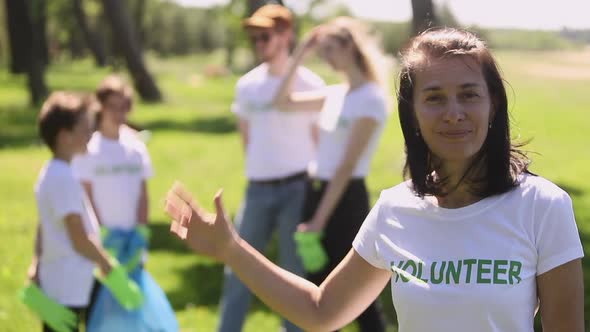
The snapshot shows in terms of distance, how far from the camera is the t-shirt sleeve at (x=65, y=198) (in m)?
4.52

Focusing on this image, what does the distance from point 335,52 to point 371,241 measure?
2992mm

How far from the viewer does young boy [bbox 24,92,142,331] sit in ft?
14.9

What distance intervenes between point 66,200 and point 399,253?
2654 mm

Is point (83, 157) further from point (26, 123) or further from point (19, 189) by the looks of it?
point (26, 123)

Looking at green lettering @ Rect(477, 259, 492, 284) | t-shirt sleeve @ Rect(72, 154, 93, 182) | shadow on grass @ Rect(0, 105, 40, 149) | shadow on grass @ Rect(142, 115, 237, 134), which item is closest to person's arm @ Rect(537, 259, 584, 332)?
green lettering @ Rect(477, 259, 492, 284)

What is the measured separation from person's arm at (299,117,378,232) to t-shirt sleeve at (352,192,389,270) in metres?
2.58

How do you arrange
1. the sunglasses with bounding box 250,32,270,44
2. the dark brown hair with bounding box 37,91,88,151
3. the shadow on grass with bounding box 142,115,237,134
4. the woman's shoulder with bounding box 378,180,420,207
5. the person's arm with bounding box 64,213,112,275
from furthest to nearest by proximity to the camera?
the shadow on grass with bounding box 142,115,237,134
the sunglasses with bounding box 250,32,270,44
the dark brown hair with bounding box 37,91,88,151
the person's arm with bounding box 64,213,112,275
the woman's shoulder with bounding box 378,180,420,207

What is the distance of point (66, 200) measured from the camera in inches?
178

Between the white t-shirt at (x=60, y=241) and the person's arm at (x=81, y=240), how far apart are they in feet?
0.12

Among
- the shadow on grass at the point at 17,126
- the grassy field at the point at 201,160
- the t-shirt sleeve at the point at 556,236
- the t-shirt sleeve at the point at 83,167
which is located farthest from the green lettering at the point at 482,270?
the shadow on grass at the point at 17,126

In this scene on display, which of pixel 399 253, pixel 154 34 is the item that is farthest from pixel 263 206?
pixel 154 34

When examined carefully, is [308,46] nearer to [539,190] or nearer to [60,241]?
[60,241]

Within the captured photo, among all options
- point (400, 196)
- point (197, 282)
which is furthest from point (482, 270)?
point (197, 282)

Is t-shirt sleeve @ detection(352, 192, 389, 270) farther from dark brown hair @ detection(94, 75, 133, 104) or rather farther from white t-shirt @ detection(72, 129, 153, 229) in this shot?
dark brown hair @ detection(94, 75, 133, 104)
